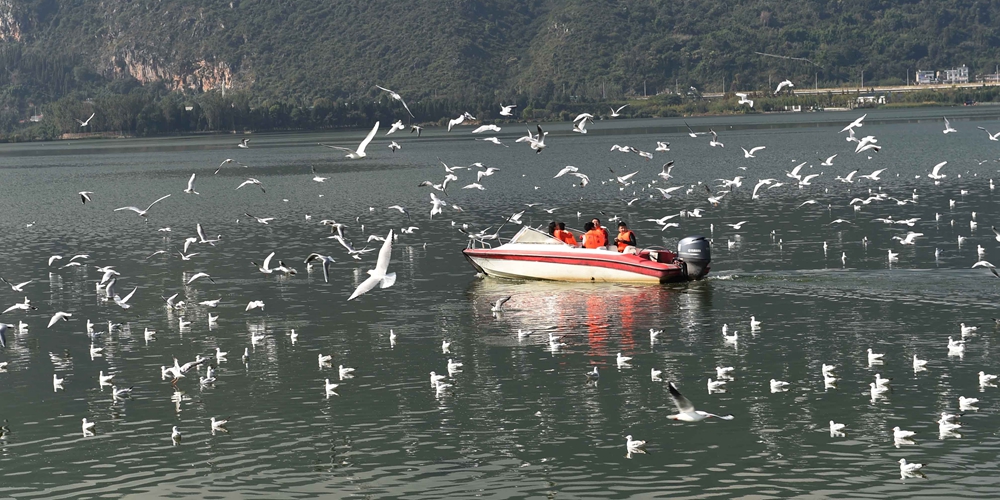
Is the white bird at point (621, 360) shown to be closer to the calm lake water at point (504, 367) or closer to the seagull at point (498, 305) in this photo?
the calm lake water at point (504, 367)

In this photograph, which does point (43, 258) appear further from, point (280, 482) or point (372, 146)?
point (372, 146)

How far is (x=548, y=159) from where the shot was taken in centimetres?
11994

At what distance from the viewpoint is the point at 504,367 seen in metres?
28.5

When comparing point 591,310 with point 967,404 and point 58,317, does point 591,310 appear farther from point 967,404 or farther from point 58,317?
point 58,317

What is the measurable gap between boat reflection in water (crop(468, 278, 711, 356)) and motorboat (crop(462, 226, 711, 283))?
0.30m

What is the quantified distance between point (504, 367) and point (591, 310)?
7.53m

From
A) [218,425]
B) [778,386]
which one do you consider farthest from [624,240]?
[218,425]

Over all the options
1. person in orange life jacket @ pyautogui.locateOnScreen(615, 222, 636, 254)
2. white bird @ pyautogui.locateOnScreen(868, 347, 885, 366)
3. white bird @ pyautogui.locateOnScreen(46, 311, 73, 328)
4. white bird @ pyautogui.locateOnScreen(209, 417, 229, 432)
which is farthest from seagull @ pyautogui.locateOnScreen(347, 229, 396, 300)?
person in orange life jacket @ pyautogui.locateOnScreen(615, 222, 636, 254)

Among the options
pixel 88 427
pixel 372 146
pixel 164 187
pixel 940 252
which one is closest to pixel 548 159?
pixel 164 187

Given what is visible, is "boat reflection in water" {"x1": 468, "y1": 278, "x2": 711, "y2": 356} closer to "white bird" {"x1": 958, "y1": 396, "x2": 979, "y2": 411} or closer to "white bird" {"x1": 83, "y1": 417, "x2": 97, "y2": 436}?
"white bird" {"x1": 958, "y1": 396, "x2": 979, "y2": 411}

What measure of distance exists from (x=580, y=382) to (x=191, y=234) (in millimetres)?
38286

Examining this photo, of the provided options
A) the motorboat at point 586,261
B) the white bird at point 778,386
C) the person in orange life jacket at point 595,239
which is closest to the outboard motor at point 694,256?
the motorboat at point 586,261

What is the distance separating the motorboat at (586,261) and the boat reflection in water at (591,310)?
0.99 feet

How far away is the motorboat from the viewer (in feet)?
125
